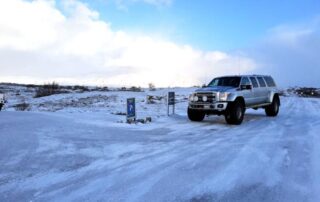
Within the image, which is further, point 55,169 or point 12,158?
point 12,158

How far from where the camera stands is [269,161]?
8594 millimetres

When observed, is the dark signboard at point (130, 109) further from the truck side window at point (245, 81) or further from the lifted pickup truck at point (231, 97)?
the truck side window at point (245, 81)

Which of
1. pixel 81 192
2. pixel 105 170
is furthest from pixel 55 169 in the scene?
pixel 81 192

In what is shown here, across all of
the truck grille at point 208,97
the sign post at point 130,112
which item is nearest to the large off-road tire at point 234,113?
the truck grille at point 208,97

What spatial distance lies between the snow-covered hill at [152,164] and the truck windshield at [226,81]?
438cm

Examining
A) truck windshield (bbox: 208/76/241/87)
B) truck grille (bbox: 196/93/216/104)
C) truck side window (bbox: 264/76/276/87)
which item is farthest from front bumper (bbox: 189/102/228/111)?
truck side window (bbox: 264/76/276/87)

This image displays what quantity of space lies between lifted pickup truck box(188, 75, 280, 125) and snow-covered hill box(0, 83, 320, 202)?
2.71 meters

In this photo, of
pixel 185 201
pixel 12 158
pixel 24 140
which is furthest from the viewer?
pixel 24 140

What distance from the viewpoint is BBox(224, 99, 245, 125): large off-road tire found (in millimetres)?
15961

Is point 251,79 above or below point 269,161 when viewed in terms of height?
above

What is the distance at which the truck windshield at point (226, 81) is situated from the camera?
17.5 m

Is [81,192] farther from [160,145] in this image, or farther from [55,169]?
[160,145]

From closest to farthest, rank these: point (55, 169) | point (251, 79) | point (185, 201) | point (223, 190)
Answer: point (185, 201) → point (223, 190) → point (55, 169) → point (251, 79)

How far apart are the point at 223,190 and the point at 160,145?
4280 mm
